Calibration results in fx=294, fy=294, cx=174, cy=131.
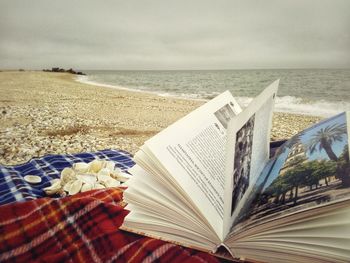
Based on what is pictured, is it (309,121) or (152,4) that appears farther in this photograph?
(309,121)

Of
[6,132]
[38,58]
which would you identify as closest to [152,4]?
[38,58]

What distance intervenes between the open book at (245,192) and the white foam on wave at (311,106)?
471 centimetres

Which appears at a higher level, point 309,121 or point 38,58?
point 38,58

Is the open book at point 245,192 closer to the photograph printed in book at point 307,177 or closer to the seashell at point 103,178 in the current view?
the photograph printed in book at point 307,177

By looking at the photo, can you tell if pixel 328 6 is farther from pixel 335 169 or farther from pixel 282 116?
pixel 335 169

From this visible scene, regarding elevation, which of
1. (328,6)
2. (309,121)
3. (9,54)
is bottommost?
(309,121)

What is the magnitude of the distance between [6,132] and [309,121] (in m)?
3.56

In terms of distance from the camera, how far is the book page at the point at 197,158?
0.39 m

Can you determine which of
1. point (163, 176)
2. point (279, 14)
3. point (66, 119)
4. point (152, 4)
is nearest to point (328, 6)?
point (279, 14)

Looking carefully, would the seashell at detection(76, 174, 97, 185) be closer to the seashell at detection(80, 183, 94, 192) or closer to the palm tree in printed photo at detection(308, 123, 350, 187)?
the seashell at detection(80, 183, 94, 192)

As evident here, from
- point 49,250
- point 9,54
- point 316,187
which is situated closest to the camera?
point 316,187

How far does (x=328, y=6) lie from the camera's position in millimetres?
3291

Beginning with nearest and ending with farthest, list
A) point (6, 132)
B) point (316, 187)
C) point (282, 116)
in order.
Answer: point (316, 187) < point (6, 132) < point (282, 116)

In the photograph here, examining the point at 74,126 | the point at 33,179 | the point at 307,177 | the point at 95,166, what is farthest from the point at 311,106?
the point at 307,177
